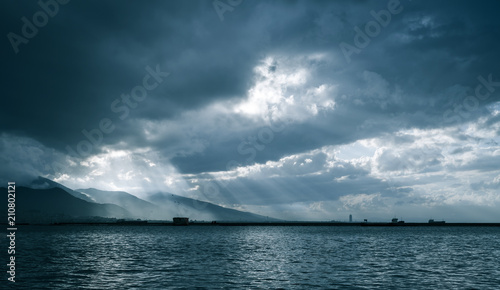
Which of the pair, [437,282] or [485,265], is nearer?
[437,282]

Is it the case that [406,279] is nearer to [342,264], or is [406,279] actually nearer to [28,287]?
[342,264]

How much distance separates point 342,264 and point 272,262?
1193 centimetres

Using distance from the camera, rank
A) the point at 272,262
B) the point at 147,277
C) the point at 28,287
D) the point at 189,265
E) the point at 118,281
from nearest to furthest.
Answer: the point at 28,287
the point at 118,281
the point at 147,277
the point at 189,265
the point at 272,262

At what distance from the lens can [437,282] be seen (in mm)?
44094

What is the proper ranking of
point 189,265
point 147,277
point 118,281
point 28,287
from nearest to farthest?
point 28,287 → point 118,281 → point 147,277 → point 189,265

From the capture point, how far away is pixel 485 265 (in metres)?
60.4

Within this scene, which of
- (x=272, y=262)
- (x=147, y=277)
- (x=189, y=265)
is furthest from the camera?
(x=272, y=262)

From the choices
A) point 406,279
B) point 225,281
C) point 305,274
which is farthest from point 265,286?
point 406,279

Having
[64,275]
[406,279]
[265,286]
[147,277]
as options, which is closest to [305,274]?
[265,286]

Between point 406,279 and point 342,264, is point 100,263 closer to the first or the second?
point 342,264

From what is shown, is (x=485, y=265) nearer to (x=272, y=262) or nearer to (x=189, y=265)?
(x=272, y=262)

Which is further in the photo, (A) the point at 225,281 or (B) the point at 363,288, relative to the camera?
(A) the point at 225,281

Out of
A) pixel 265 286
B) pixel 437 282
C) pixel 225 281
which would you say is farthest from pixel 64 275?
pixel 437 282

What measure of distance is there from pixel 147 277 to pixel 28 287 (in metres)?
13.1
